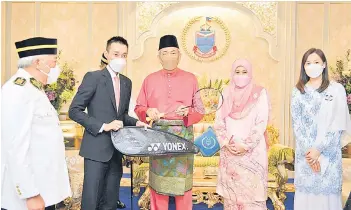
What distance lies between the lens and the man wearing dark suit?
9.99 ft

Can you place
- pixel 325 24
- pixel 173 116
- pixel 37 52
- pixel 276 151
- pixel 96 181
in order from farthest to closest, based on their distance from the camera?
pixel 325 24
pixel 276 151
pixel 173 116
pixel 96 181
pixel 37 52

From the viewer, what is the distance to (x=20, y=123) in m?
2.20

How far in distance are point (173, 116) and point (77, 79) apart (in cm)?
393

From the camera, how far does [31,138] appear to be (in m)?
2.34

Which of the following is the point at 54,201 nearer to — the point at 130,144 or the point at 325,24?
the point at 130,144

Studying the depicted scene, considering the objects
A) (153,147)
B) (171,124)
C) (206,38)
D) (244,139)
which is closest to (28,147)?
(153,147)

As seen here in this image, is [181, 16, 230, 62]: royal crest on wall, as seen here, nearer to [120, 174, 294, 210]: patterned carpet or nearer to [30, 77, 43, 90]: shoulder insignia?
[120, 174, 294, 210]: patterned carpet

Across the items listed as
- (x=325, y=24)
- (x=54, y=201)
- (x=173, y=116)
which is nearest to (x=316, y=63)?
(x=173, y=116)

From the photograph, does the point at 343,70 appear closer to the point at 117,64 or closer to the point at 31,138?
the point at 117,64

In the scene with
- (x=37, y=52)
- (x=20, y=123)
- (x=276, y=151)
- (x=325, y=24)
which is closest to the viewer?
(x=20, y=123)

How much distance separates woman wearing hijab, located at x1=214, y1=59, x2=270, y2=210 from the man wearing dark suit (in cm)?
70

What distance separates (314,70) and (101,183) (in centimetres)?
174

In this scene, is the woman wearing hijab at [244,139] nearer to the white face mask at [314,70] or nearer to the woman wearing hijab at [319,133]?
the woman wearing hijab at [319,133]

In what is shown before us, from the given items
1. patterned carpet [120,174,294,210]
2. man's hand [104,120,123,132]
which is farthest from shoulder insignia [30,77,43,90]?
patterned carpet [120,174,294,210]
